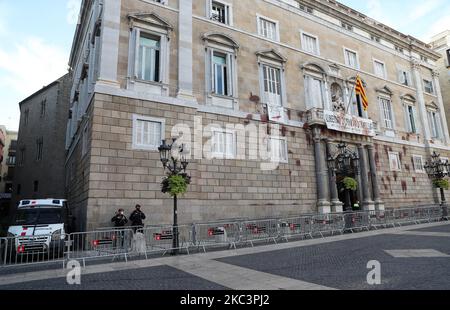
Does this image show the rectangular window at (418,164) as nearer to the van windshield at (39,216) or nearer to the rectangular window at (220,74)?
the rectangular window at (220,74)

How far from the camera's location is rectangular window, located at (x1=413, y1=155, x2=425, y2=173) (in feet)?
93.8

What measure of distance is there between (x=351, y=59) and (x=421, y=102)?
1042cm

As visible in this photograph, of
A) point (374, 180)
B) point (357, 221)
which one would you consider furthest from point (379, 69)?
point (357, 221)

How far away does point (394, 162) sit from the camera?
2683 centimetres

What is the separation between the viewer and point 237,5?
21078mm

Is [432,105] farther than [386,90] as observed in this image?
Yes

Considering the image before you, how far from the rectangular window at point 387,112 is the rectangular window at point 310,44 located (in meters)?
8.52

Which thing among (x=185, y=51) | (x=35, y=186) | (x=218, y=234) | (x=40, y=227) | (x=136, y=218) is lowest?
(x=218, y=234)

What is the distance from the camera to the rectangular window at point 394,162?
87.1 feet

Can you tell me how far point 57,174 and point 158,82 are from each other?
22.7 meters

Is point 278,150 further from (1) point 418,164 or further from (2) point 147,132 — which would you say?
(1) point 418,164

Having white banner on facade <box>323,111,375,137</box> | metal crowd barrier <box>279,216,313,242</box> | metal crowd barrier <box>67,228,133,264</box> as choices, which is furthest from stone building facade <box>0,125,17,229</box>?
white banner on facade <box>323,111,375,137</box>

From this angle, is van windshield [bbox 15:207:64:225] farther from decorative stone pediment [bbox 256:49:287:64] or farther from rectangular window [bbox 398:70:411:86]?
rectangular window [bbox 398:70:411:86]

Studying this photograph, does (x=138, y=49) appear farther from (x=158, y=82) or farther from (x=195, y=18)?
(x=195, y=18)
